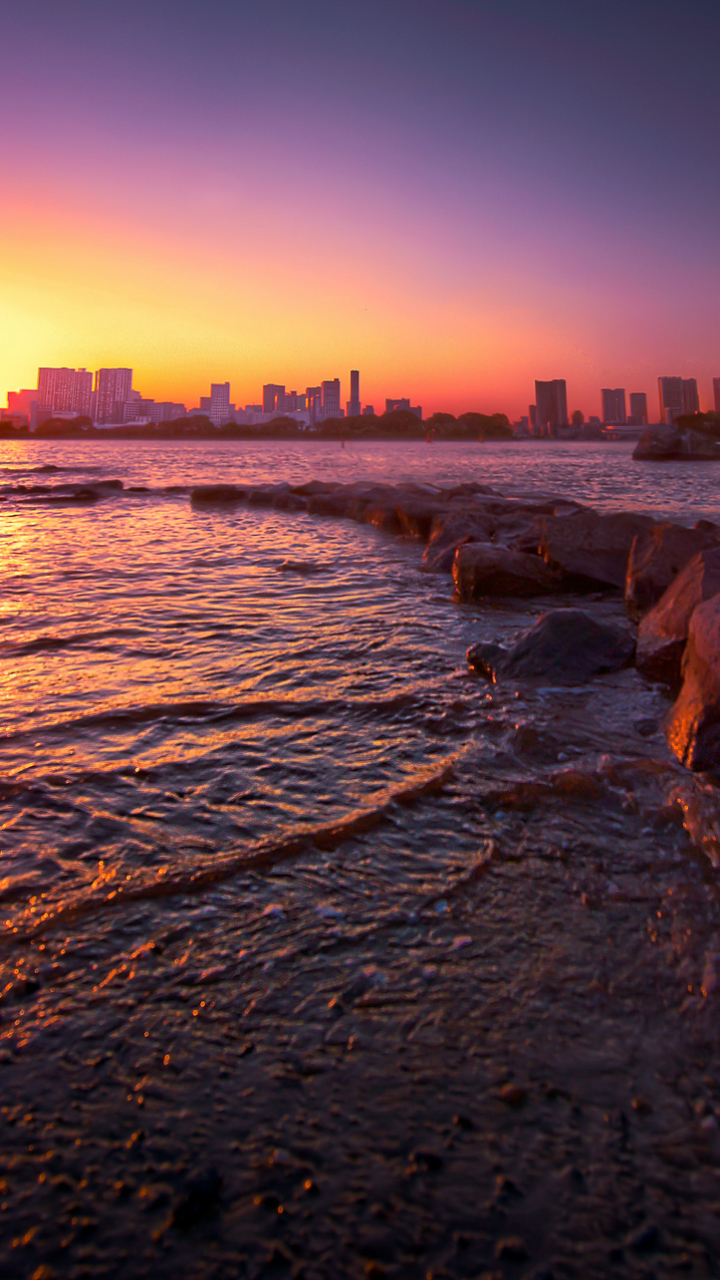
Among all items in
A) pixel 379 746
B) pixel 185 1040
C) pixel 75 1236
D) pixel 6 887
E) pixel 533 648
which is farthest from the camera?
pixel 533 648

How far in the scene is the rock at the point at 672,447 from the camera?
6244 centimetres

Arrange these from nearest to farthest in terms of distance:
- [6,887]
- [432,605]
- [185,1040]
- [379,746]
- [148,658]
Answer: [185,1040] < [6,887] < [379,746] < [148,658] < [432,605]

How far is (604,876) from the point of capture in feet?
8.30

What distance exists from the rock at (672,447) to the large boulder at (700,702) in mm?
63937

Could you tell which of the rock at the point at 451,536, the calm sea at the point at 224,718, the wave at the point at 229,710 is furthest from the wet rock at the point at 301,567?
the wave at the point at 229,710

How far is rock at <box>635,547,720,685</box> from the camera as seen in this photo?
4.60 metres

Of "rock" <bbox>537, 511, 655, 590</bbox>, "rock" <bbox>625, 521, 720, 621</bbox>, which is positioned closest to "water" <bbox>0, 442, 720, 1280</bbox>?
"rock" <bbox>625, 521, 720, 621</bbox>

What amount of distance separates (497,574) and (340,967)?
5942 mm

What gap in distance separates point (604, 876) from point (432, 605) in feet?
15.7

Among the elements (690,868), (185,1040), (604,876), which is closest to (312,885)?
(185,1040)

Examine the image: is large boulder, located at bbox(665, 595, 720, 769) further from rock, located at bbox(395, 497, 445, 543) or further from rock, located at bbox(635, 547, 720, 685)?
rock, located at bbox(395, 497, 445, 543)

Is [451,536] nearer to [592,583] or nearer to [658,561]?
[592,583]

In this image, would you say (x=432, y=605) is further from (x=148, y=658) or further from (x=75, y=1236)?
(x=75, y=1236)

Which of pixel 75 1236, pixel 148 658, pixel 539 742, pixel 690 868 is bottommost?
pixel 75 1236
